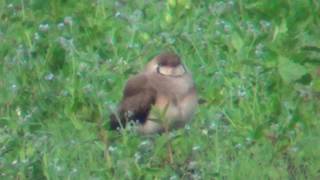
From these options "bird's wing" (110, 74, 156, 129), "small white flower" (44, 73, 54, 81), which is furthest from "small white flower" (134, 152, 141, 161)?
"small white flower" (44, 73, 54, 81)

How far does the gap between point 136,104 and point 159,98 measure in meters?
0.14

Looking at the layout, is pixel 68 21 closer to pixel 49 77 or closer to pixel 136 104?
pixel 49 77

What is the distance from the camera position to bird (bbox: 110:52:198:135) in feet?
30.8

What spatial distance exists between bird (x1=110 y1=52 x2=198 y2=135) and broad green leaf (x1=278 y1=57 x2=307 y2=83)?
0.56 m

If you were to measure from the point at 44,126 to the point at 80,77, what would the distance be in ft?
1.63

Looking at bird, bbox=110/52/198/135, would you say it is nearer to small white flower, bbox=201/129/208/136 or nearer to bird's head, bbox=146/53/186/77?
bird's head, bbox=146/53/186/77

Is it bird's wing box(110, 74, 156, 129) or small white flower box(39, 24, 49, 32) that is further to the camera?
small white flower box(39, 24, 49, 32)

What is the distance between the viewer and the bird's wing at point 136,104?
9.44 metres

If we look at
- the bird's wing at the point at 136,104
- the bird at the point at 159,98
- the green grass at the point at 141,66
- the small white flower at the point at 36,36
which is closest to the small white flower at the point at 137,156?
the green grass at the point at 141,66

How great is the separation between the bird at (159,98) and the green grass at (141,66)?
88mm

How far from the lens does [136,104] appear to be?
9469mm

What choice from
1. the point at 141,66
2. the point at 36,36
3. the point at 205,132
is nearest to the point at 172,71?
the point at 205,132

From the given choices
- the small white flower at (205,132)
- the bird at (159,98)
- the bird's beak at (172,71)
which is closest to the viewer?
the small white flower at (205,132)

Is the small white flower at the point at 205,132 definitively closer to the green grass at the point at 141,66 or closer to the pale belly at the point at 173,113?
the green grass at the point at 141,66
